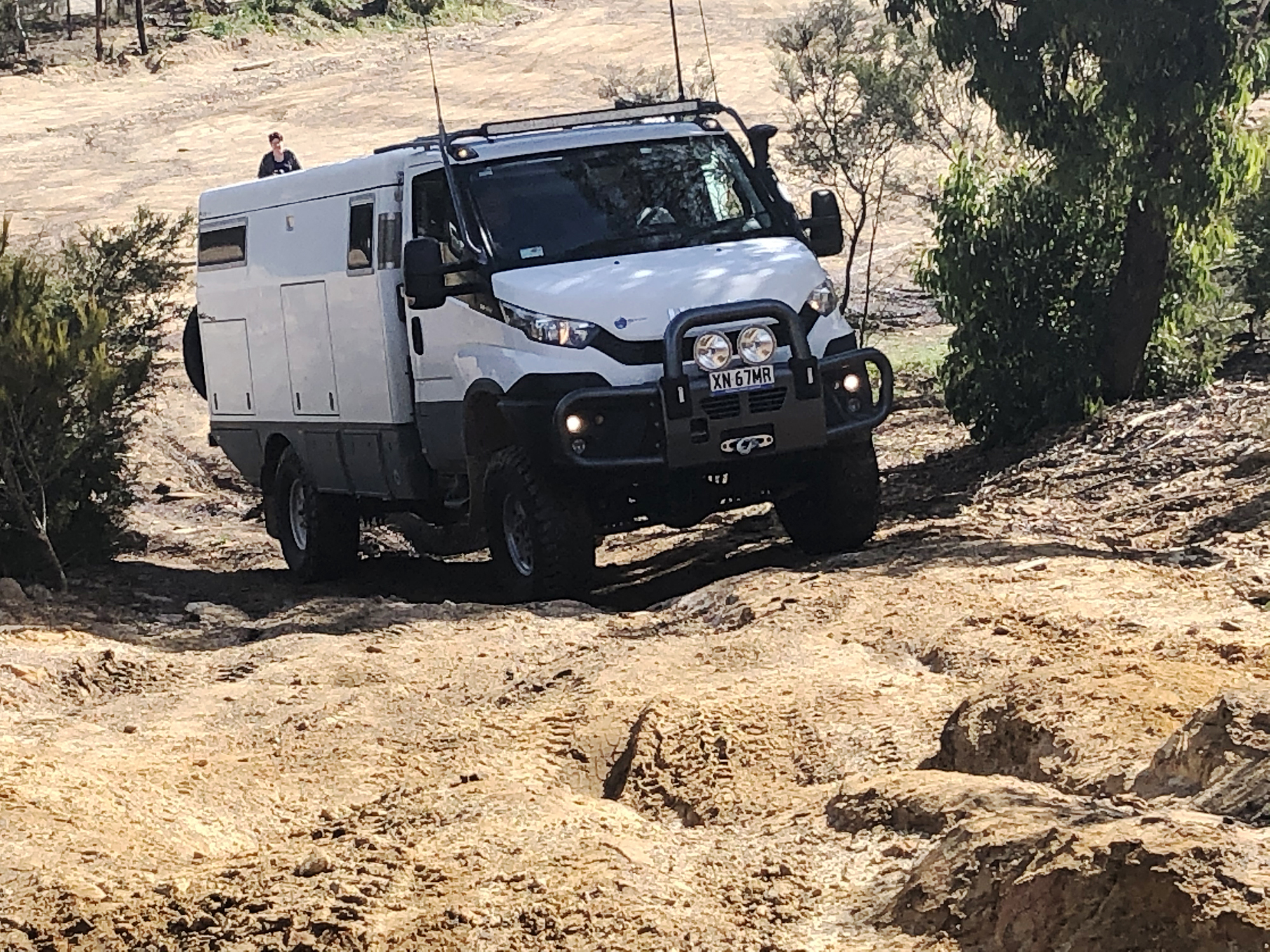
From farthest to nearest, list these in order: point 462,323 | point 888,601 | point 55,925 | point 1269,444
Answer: point 1269,444 < point 462,323 < point 888,601 < point 55,925

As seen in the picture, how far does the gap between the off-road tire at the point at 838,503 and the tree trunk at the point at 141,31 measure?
1716 inches

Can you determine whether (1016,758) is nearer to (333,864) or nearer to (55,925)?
(333,864)

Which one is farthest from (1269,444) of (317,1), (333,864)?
(317,1)

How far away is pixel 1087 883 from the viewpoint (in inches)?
150

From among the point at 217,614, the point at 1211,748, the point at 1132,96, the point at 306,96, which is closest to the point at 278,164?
the point at 217,614

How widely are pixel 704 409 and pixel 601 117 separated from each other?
230 cm

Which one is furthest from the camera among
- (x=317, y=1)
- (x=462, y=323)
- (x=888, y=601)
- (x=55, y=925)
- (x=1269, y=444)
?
(x=317, y=1)

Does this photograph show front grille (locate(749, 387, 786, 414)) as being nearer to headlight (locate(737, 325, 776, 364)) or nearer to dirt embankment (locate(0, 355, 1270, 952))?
headlight (locate(737, 325, 776, 364))

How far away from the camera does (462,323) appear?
34.2 feet

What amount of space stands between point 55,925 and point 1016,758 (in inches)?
110

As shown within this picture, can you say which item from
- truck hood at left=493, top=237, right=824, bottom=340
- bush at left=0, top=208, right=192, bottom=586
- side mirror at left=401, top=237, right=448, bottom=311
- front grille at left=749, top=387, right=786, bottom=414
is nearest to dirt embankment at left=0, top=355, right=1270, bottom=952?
bush at left=0, top=208, right=192, bottom=586

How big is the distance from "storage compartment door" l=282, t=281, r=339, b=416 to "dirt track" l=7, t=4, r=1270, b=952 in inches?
53.8

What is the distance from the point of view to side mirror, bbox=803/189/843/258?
1073cm

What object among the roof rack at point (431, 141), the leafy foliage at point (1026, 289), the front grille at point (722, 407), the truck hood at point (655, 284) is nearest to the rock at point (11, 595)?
the roof rack at point (431, 141)
